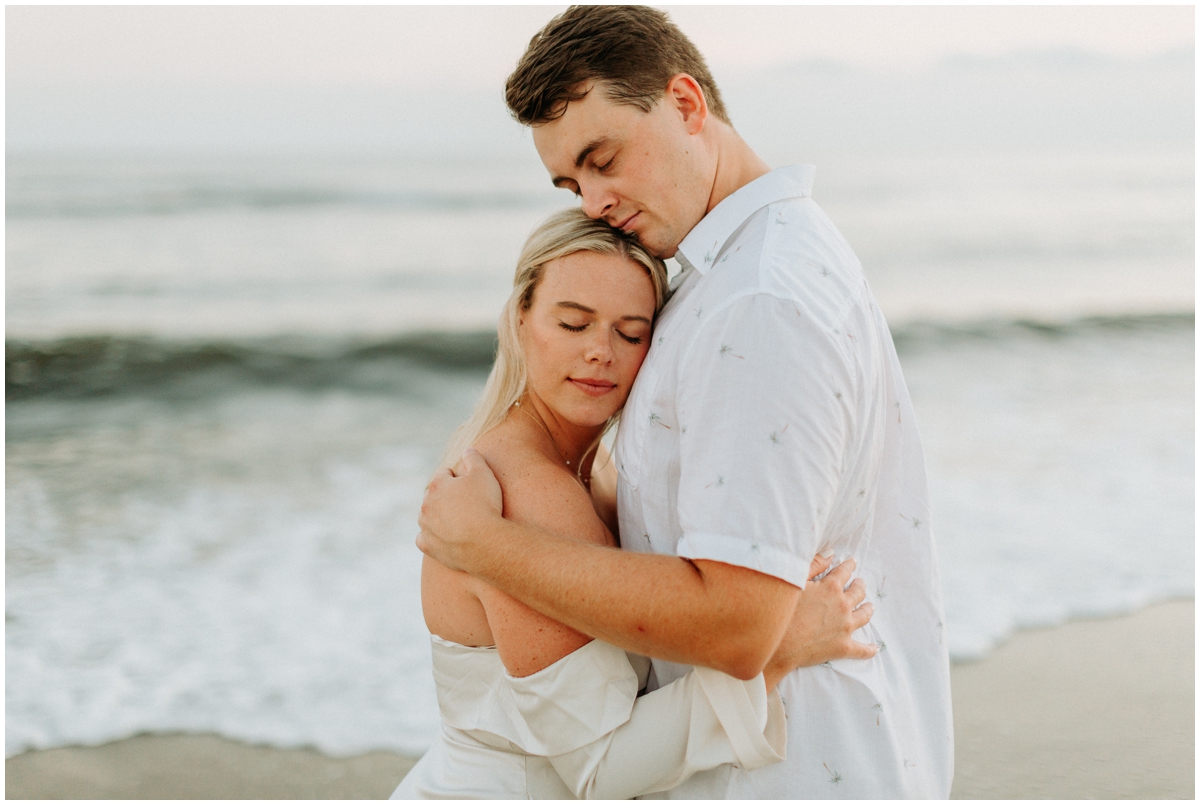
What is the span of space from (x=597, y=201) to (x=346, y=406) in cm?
834

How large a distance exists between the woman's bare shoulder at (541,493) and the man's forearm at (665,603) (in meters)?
0.23

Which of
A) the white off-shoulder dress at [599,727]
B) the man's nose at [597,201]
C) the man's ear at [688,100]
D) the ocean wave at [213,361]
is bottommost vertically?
the ocean wave at [213,361]

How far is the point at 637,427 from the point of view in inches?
71.1

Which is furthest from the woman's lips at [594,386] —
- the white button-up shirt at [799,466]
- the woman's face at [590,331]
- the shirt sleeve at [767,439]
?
the shirt sleeve at [767,439]

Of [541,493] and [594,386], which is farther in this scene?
[594,386]

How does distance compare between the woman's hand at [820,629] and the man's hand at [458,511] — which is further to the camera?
the man's hand at [458,511]

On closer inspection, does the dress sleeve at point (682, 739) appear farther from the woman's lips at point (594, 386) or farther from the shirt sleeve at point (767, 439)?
the woman's lips at point (594, 386)

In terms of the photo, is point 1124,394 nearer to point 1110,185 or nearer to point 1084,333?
point 1084,333

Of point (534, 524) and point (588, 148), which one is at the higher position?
point (588, 148)

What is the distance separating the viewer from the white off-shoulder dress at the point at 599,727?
1692 millimetres

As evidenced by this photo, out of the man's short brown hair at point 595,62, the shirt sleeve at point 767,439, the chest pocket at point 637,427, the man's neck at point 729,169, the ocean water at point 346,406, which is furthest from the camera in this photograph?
the ocean water at point 346,406

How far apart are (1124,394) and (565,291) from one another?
9.04 meters

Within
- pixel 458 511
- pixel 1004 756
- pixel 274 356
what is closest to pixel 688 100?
pixel 458 511

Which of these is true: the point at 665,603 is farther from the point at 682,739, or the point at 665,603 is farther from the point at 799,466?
the point at 682,739
